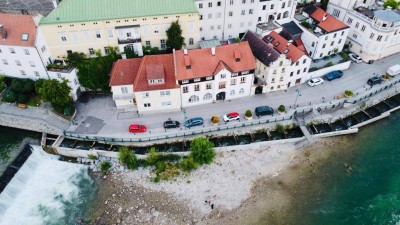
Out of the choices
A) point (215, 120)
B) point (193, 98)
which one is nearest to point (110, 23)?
point (193, 98)

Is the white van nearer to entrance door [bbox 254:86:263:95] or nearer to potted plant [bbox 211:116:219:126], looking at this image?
entrance door [bbox 254:86:263:95]

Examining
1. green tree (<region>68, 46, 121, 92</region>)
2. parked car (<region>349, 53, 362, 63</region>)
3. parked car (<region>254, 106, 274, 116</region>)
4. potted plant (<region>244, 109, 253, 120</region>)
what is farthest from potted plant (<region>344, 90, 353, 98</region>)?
green tree (<region>68, 46, 121, 92</region>)

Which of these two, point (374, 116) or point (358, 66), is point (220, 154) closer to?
point (374, 116)

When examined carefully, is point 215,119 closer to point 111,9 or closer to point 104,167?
point 104,167

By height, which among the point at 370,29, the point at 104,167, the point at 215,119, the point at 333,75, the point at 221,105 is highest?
the point at 370,29

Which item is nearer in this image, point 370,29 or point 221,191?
point 221,191

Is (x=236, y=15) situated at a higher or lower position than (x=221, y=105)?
higher
